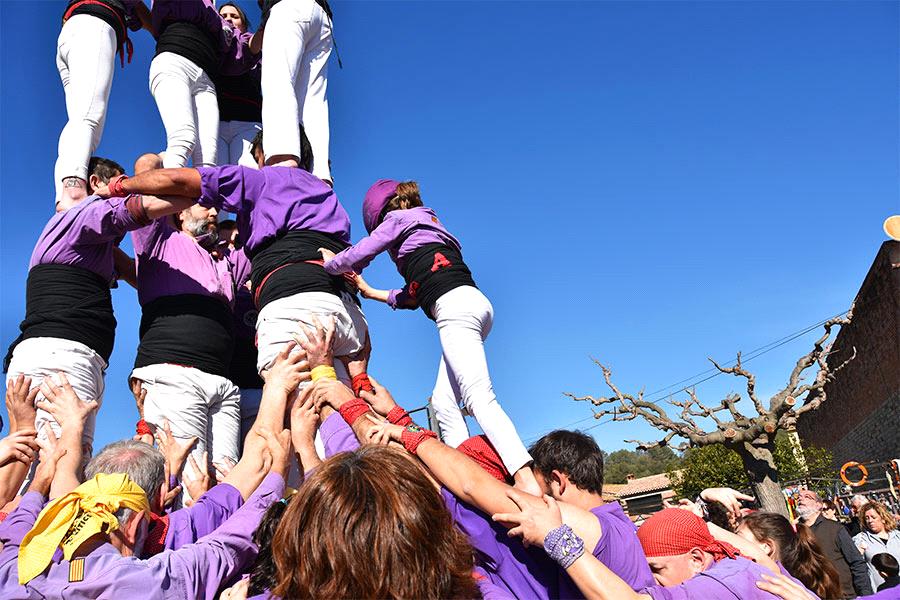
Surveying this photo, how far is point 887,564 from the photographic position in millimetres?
5750

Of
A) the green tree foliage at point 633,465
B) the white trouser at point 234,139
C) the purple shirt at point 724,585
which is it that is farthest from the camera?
the green tree foliage at point 633,465

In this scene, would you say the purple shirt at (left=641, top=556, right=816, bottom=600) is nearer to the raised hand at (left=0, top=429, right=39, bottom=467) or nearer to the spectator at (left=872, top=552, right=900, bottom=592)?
the raised hand at (left=0, top=429, right=39, bottom=467)

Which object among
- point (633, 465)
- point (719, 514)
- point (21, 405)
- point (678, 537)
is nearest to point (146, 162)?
point (21, 405)

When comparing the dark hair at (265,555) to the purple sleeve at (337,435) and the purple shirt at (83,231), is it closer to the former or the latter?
the purple sleeve at (337,435)

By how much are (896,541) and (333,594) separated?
6459 millimetres

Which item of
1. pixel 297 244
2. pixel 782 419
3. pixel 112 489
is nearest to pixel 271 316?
pixel 297 244

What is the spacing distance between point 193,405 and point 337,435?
41.1 inches

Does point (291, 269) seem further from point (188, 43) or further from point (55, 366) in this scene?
point (188, 43)

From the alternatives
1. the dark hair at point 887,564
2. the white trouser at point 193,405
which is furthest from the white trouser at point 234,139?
the dark hair at point 887,564

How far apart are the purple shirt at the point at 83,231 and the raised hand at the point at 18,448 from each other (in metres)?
1.07

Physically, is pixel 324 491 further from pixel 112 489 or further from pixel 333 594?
pixel 112 489

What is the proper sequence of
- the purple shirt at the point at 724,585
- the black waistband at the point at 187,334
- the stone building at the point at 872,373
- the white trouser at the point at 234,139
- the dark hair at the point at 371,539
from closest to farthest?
the dark hair at the point at 371,539
the purple shirt at the point at 724,585
the black waistband at the point at 187,334
the white trouser at the point at 234,139
the stone building at the point at 872,373

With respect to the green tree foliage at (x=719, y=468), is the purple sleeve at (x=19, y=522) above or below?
below

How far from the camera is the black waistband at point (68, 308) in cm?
303
